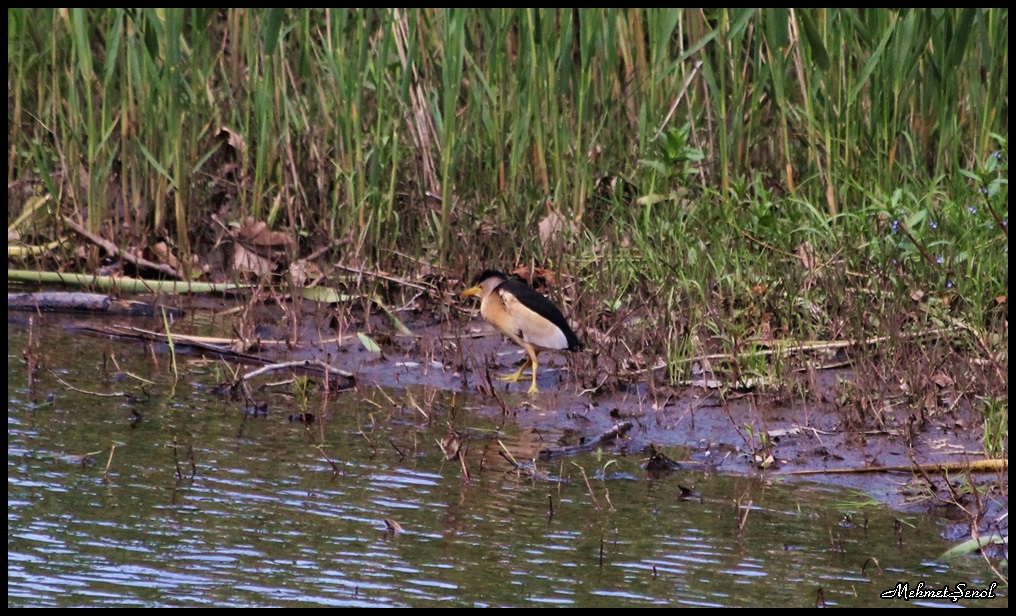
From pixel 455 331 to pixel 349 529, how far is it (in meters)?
2.88

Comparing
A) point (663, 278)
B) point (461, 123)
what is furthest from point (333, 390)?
point (461, 123)

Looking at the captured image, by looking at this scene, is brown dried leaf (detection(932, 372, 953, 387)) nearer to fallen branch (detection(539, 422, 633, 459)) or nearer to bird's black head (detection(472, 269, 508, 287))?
fallen branch (detection(539, 422, 633, 459))

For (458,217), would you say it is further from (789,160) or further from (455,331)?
(789,160)

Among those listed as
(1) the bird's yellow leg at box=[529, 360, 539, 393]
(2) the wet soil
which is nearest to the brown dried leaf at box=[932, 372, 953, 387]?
(2) the wet soil

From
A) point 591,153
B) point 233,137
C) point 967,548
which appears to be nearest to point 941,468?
point 967,548

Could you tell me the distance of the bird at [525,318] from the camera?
6.90 metres

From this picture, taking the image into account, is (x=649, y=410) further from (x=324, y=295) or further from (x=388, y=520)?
(x=324, y=295)

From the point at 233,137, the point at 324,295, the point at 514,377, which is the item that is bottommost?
the point at 514,377

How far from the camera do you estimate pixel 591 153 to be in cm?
862

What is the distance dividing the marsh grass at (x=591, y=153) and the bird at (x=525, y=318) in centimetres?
24

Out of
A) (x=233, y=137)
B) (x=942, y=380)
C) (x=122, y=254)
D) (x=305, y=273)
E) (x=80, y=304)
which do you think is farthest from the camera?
(x=233, y=137)

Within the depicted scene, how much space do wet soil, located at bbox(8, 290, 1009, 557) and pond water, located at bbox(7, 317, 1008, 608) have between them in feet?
0.50

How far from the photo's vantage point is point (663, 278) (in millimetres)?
7488

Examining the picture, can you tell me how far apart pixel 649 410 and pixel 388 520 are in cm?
190
